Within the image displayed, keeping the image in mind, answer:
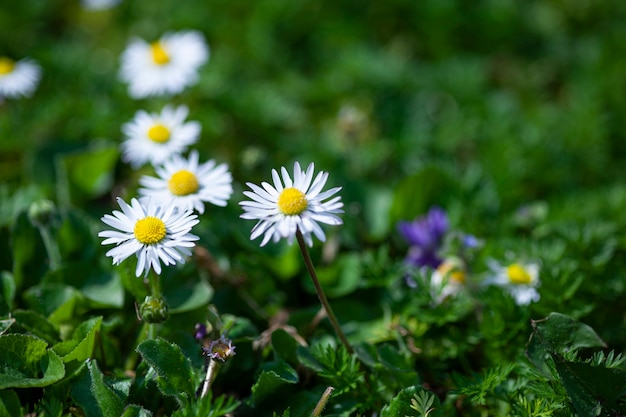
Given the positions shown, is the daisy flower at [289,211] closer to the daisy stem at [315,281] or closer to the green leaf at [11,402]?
the daisy stem at [315,281]

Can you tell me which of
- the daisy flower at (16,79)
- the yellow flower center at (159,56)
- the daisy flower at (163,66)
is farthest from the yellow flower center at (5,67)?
the yellow flower center at (159,56)

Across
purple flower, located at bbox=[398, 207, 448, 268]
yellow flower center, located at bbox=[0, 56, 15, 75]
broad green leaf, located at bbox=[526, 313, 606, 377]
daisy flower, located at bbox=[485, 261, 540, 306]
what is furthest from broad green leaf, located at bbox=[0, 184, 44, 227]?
broad green leaf, located at bbox=[526, 313, 606, 377]

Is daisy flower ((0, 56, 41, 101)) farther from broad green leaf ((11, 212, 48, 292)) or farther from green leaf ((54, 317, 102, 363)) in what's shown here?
green leaf ((54, 317, 102, 363))

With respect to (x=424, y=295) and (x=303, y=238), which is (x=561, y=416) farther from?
(x=303, y=238)

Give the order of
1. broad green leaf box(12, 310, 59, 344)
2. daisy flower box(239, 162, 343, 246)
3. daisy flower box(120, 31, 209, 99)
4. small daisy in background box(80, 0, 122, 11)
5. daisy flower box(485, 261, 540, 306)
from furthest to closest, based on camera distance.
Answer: small daisy in background box(80, 0, 122, 11) → daisy flower box(120, 31, 209, 99) → daisy flower box(485, 261, 540, 306) → broad green leaf box(12, 310, 59, 344) → daisy flower box(239, 162, 343, 246)

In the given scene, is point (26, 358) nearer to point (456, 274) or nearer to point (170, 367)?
point (170, 367)

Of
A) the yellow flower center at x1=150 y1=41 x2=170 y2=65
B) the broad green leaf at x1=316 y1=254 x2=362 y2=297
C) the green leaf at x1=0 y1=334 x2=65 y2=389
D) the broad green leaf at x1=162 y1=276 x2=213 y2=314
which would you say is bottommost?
the green leaf at x1=0 y1=334 x2=65 y2=389
